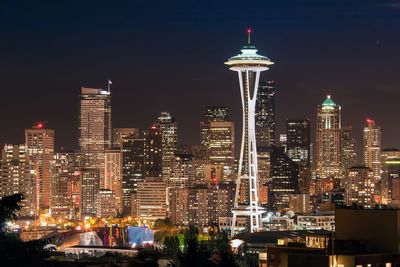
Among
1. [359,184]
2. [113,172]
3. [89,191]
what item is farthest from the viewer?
[113,172]

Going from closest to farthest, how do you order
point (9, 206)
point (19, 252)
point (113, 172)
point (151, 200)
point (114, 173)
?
point (9, 206) → point (19, 252) → point (151, 200) → point (114, 173) → point (113, 172)

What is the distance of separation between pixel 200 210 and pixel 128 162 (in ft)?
69.3

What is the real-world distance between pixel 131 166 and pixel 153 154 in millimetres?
3167

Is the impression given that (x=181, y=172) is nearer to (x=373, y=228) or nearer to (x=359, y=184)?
(x=359, y=184)

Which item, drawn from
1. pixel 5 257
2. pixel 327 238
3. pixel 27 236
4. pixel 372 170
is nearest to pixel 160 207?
pixel 372 170

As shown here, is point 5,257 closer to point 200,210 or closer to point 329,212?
point 329,212

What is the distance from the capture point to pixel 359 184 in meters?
143

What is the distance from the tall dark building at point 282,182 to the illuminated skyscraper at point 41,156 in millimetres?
23250

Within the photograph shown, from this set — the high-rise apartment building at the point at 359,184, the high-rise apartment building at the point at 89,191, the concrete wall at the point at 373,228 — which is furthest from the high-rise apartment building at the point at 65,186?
the concrete wall at the point at 373,228

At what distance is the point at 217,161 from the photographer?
156 m

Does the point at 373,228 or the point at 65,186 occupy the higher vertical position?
the point at 65,186

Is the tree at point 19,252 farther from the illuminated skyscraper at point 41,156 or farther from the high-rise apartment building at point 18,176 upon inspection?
the illuminated skyscraper at point 41,156

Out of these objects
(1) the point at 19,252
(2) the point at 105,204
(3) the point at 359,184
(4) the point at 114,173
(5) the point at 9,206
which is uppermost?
(4) the point at 114,173

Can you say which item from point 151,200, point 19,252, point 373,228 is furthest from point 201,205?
point 19,252
